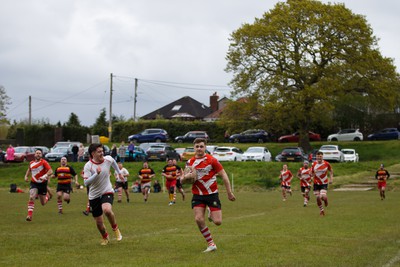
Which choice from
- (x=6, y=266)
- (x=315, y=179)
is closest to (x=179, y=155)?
(x=315, y=179)

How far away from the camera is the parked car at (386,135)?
74.8 metres

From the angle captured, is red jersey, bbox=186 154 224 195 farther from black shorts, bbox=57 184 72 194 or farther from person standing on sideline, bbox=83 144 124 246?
black shorts, bbox=57 184 72 194

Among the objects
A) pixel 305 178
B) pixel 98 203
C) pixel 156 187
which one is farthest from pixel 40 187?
pixel 156 187

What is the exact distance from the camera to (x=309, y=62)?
64.6m

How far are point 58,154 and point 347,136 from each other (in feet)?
113

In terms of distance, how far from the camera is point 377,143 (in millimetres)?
69562

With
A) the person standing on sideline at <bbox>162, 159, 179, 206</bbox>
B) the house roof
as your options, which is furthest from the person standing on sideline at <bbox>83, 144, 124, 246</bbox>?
the house roof

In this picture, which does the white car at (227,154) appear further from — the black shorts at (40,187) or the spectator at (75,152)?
the black shorts at (40,187)

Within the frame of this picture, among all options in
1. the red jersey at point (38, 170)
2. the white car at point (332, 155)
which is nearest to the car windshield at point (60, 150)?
the white car at point (332, 155)

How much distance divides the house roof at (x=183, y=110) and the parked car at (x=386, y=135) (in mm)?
47254

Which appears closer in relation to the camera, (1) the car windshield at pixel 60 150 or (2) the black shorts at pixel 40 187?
(2) the black shorts at pixel 40 187

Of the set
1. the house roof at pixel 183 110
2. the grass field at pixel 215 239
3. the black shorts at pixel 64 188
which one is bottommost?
the grass field at pixel 215 239

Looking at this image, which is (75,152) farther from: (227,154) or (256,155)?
(256,155)

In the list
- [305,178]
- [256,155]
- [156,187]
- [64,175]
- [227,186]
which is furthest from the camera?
[256,155]
